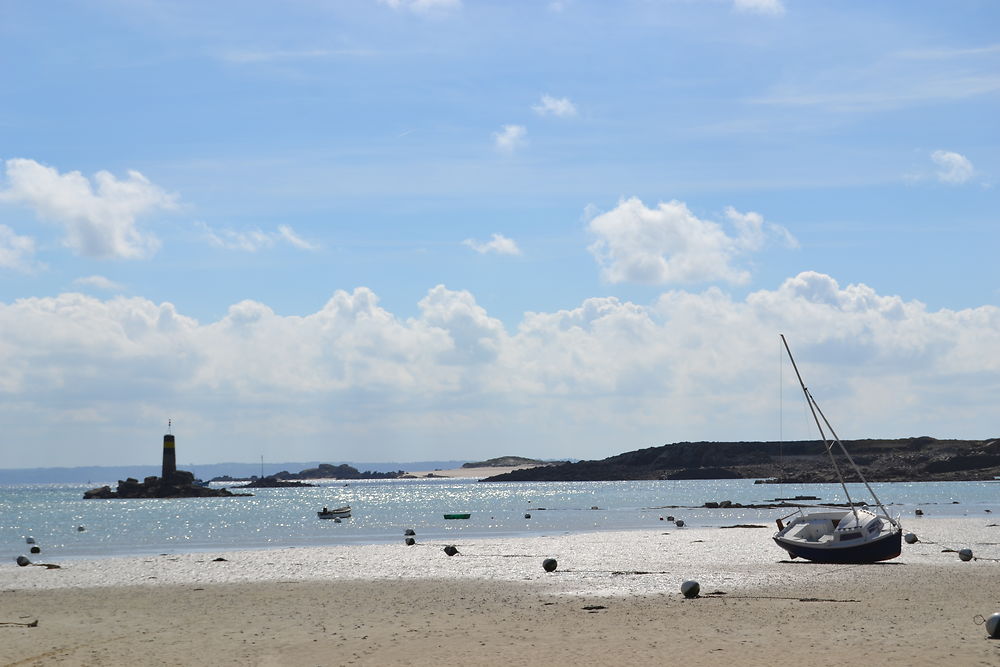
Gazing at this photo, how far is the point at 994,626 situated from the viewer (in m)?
22.4

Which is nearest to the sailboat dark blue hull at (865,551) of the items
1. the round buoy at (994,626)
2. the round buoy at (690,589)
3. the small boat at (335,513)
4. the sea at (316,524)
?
the round buoy at (690,589)

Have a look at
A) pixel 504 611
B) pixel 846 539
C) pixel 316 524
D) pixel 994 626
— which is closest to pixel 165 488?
pixel 316 524

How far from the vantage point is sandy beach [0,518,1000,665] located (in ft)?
74.6

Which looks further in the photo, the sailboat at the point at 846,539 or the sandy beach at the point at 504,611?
the sailboat at the point at 846,539

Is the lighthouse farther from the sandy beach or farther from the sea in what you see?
the sandy beach

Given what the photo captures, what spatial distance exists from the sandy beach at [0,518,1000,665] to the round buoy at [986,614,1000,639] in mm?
332

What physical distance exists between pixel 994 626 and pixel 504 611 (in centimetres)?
1252

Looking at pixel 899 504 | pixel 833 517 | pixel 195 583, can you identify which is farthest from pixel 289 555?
pixel 899 504

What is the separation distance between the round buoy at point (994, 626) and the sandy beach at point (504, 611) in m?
0.33

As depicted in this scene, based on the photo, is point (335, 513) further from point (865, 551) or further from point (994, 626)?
point (994, 626)

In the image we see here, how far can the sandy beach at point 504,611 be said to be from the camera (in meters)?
22.7

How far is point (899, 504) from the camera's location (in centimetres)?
11469

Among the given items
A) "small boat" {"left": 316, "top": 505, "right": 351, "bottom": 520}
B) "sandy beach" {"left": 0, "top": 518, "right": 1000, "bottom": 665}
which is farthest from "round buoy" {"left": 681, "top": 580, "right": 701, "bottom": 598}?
"small boat" {"left": 316, "top": 505, "right": 351, "bottom": 520}

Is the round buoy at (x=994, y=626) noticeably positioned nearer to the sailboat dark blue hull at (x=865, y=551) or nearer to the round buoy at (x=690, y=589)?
the round buoy at (x=690, y=589)
